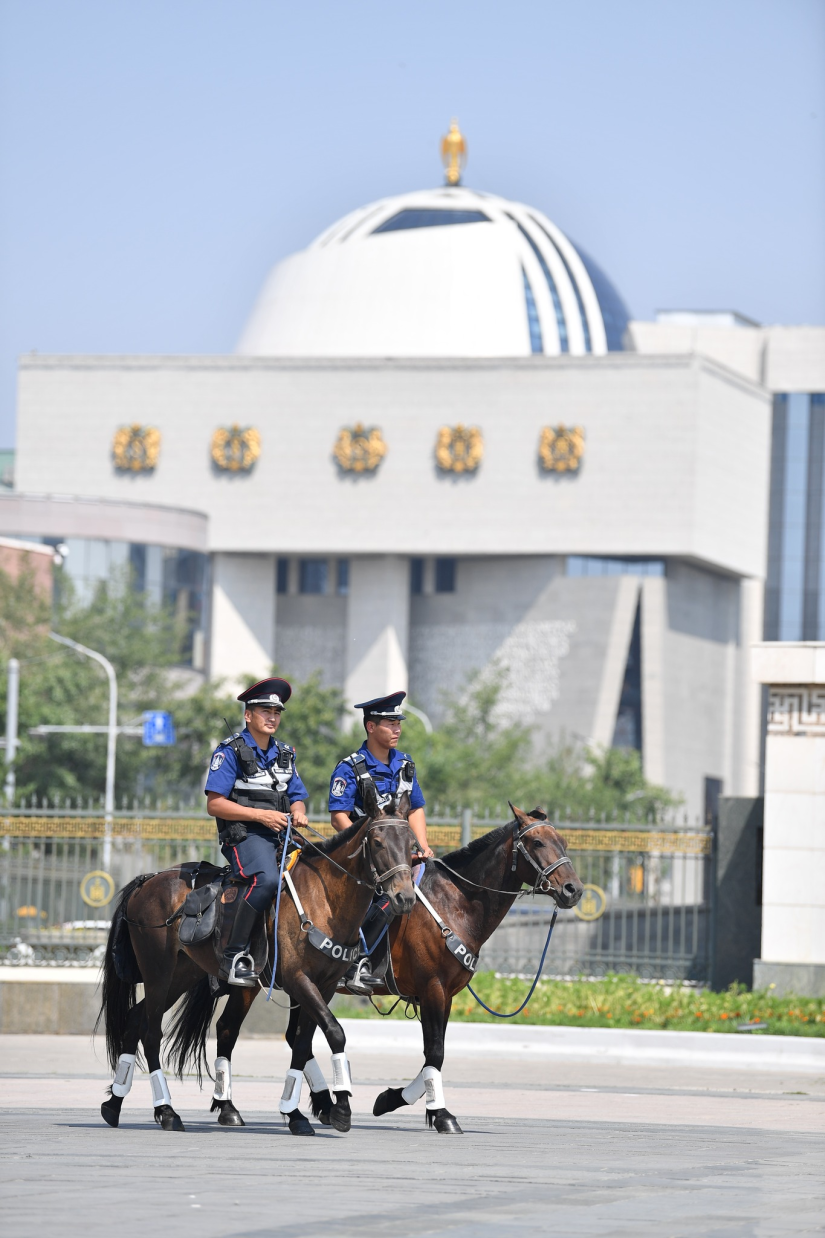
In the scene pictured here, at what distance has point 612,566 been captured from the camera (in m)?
84.8

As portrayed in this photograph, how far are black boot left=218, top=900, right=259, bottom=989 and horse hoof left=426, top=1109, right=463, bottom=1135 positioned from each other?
4.05 ft

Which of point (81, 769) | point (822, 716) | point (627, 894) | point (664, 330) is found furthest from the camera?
point (664, 330)

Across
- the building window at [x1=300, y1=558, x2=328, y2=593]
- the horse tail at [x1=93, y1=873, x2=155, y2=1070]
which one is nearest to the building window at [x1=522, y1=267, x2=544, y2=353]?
the building window at [x1=300, y1=558, x2=328, y2=593]

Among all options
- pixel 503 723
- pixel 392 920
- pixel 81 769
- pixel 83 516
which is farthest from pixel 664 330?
pixel 392 920

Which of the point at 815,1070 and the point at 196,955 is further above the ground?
the point at 196,955

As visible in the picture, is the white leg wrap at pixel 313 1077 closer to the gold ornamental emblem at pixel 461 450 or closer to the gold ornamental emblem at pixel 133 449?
the gold ornamental emblem at pixel 461 450

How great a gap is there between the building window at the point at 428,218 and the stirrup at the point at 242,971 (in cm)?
8769

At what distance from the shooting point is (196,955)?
38.2 feet

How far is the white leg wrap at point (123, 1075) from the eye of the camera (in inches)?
458

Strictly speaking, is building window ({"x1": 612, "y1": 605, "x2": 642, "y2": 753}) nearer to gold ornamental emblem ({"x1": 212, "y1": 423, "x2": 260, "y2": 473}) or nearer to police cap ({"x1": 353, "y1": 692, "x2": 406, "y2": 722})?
gold ornamental emblem ({"x1": 212, "y1": 423, "x2": 260, "y2": 473})

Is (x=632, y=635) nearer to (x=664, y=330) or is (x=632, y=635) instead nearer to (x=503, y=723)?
(x=503, y=723)

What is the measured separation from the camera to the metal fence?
73.5 feet

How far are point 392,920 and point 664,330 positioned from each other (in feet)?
296

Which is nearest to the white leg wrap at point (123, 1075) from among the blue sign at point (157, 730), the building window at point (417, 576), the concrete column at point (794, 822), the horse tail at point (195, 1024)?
the horse tail at point (195, 1024)
